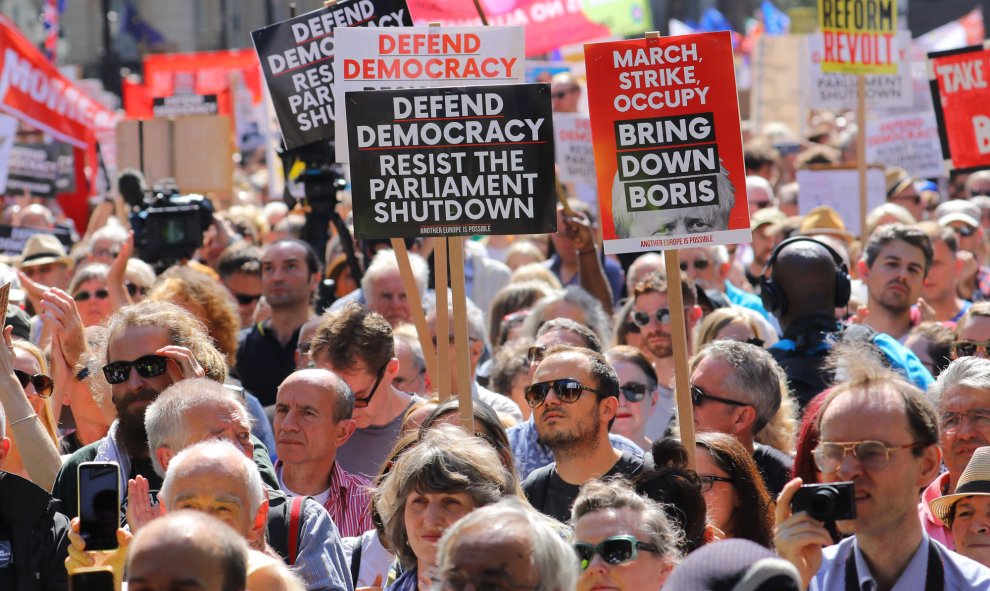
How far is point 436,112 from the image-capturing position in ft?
18.7

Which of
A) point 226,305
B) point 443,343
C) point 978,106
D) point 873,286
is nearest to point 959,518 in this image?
point 443,343

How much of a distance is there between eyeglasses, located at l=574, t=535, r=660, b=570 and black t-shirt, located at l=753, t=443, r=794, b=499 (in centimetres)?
168

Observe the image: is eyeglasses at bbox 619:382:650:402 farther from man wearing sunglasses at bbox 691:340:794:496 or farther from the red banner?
the red banner

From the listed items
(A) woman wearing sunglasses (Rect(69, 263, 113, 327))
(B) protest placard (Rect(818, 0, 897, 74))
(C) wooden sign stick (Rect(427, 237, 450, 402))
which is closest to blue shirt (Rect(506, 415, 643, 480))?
(C) wooden sign stick (Rect(427, 237, 450, 402))

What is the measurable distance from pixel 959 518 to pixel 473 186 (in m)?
2.13

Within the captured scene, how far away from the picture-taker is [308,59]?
775 cm

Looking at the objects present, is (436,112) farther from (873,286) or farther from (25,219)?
(25,219)

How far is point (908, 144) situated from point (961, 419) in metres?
9.55

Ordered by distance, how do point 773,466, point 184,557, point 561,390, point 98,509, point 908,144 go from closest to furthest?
point 184,557 < point 98,509 < point 561,390 < point 773,466 < point 908,144

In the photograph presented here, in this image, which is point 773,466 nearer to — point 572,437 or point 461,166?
point 572,437

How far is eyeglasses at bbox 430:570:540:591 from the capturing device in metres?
3.01

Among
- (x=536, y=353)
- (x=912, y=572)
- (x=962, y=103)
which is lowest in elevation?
(x=912, y=572)

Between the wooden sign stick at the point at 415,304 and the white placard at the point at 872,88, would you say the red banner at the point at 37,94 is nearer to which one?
the white placard at the point at 872,88

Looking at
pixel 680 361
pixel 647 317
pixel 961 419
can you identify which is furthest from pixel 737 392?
pixel 647 317
